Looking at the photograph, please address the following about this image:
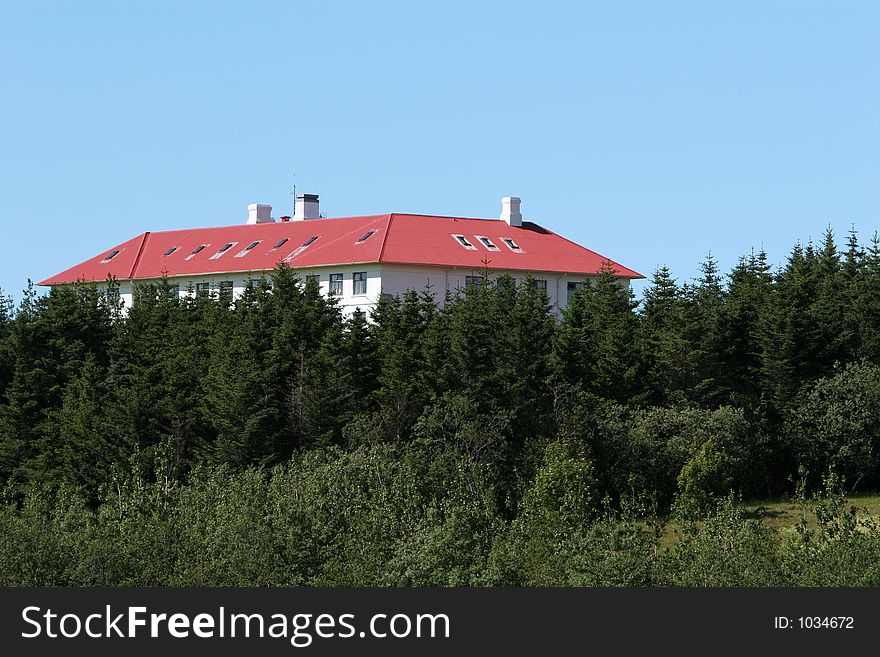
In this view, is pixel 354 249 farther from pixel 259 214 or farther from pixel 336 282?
pixel 259 214

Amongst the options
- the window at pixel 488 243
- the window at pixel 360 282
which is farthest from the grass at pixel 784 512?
the window at pixel 488 243

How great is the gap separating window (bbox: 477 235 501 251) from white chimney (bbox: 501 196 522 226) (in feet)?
14.0

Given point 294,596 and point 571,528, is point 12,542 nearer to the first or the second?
point 571,528

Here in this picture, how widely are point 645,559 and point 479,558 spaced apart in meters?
5.12

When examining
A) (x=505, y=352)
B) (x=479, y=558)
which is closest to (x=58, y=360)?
(x=505, y=352)

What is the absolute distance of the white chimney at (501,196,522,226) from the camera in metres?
105

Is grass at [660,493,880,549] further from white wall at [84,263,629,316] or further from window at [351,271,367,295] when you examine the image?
window at [351,271,367,295]

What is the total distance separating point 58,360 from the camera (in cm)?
7494

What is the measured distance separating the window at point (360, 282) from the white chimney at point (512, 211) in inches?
570

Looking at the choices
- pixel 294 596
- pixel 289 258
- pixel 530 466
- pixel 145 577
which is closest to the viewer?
pixel 294 596

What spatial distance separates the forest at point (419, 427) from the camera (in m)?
49.0

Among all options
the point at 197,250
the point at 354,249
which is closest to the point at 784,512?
the point at 354,249

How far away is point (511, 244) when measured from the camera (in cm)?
10112

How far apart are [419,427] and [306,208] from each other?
4780 centimetres
